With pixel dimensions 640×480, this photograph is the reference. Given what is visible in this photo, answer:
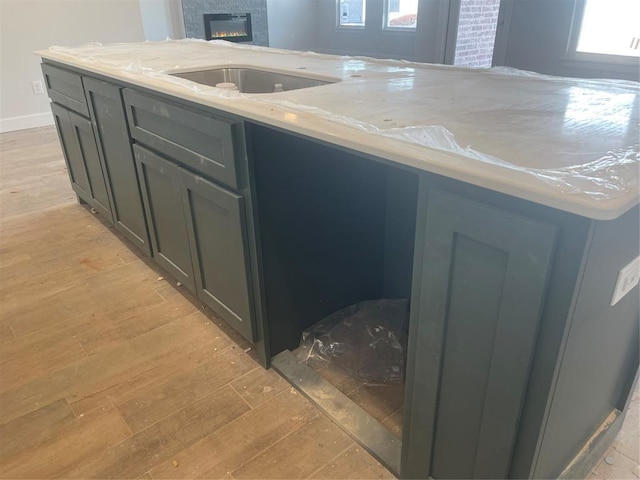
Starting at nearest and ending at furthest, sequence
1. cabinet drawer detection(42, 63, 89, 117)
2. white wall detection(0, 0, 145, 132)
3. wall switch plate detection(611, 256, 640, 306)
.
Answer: wall switch plate detection(611, 256, 640, 306), cabinet drawer detection(42, 63, 89, 117), white wall detection(0, 0, 145, 132)

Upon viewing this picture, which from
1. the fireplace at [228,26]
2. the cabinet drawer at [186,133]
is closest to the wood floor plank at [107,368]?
the cabinet drawer at [186,133]

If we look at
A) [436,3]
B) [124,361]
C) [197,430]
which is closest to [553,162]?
[197,430]

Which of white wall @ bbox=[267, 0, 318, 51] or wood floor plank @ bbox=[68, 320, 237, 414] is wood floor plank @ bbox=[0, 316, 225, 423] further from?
white wall @ bbox=[267, 0, 318, 51]

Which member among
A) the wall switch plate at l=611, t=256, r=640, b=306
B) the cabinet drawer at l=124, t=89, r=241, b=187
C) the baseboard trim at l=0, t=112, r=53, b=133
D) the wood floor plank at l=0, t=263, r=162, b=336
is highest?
the cabinet drawer at l=124, t=89, r=241, b=187

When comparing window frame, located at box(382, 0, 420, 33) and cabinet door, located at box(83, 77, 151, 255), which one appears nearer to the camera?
cabinet door, located at box(83, 77, 151, 255)

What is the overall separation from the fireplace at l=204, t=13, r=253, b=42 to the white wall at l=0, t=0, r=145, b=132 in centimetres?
74

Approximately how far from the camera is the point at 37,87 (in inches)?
187

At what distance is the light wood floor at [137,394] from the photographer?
1344mm

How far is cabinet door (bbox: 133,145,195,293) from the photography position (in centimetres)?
176

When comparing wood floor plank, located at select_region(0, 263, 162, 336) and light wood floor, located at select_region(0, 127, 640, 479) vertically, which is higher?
wood floor plank, located at select_region(0, 263, 162, 336)

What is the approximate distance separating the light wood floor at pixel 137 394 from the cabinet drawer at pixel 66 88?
2.47 ft

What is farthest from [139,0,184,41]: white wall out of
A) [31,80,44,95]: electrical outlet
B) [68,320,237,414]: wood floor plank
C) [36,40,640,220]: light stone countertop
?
[68,320,237,414]: wood floor plank

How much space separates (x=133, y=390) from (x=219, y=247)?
557 millimetres

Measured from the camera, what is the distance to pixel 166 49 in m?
2.59
